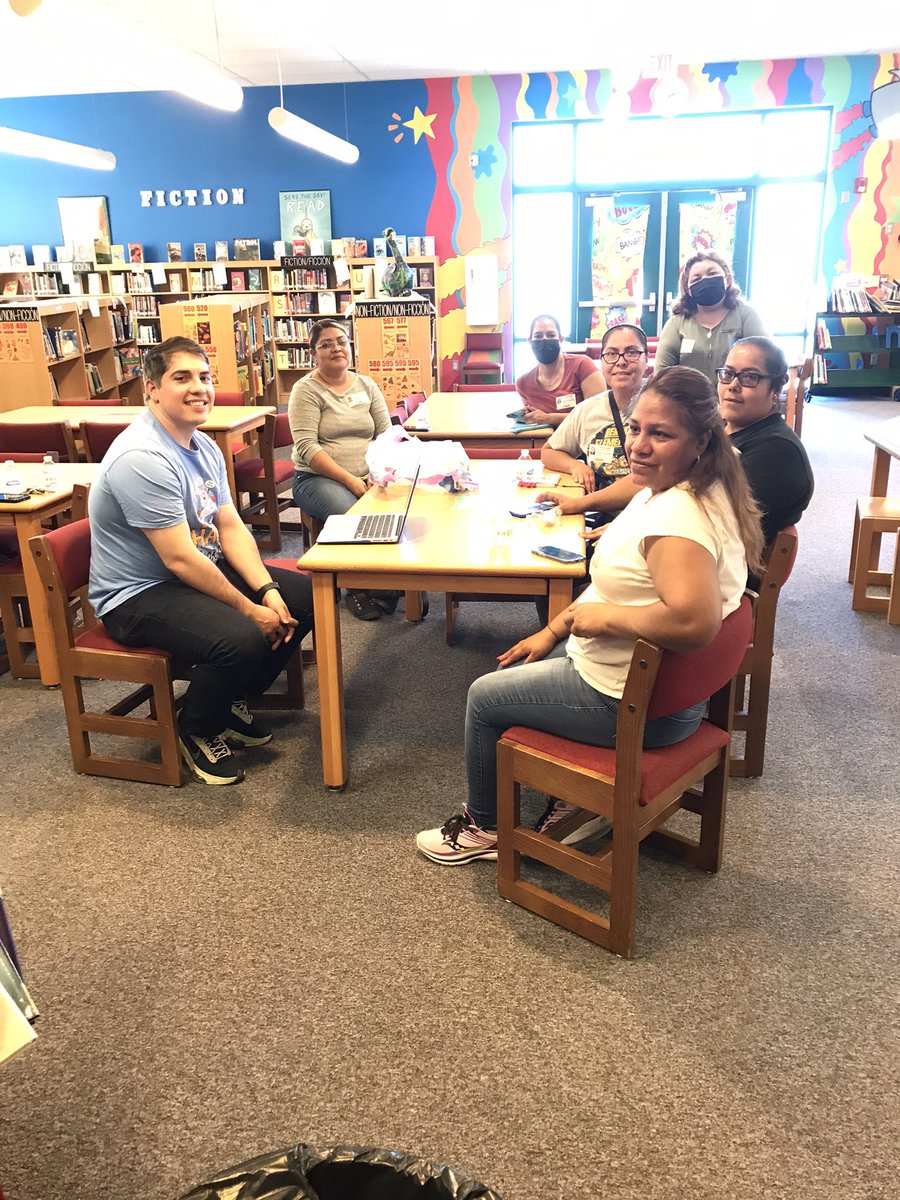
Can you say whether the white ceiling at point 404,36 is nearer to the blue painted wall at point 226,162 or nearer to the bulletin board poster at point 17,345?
the blue painted wall at point 226,162

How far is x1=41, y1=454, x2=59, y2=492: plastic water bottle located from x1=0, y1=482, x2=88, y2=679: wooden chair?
0.13 metres

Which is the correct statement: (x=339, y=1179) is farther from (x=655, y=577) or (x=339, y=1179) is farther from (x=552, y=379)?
(x=552, y=379)

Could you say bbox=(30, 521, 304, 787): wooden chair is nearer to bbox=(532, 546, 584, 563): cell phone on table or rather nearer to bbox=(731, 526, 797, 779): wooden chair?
bbox=(532, 546, 584, 563): cell phone on table

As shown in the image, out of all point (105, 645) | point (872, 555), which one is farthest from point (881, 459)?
point (105, 645)

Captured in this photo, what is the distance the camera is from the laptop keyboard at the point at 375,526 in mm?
2811

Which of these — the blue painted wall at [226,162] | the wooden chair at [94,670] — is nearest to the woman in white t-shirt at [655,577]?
the wooden chair at [94,670]

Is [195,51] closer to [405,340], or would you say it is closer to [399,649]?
[405,340]

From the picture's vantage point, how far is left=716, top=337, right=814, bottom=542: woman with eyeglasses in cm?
264

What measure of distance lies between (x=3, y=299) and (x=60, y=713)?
6.03 meters

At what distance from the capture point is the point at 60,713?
343 centimetres

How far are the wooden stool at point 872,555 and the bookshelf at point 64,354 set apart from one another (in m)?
5.40

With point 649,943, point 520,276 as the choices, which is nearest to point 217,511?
point 649,943

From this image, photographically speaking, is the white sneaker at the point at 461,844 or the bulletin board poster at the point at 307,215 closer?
the white sneaker at the point at 461,844

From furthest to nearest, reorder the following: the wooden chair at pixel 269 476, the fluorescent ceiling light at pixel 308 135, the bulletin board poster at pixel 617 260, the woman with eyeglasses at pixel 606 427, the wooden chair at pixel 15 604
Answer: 1. the bulletin board poster at pixel 617 260
2. the fluorescent ceiling light at pixel 308 135
3. the wooden chair at pixel 269 476
4. the wooden chair at pixel 15 604
5. the woman with eyeglasses at pixel 606 427
